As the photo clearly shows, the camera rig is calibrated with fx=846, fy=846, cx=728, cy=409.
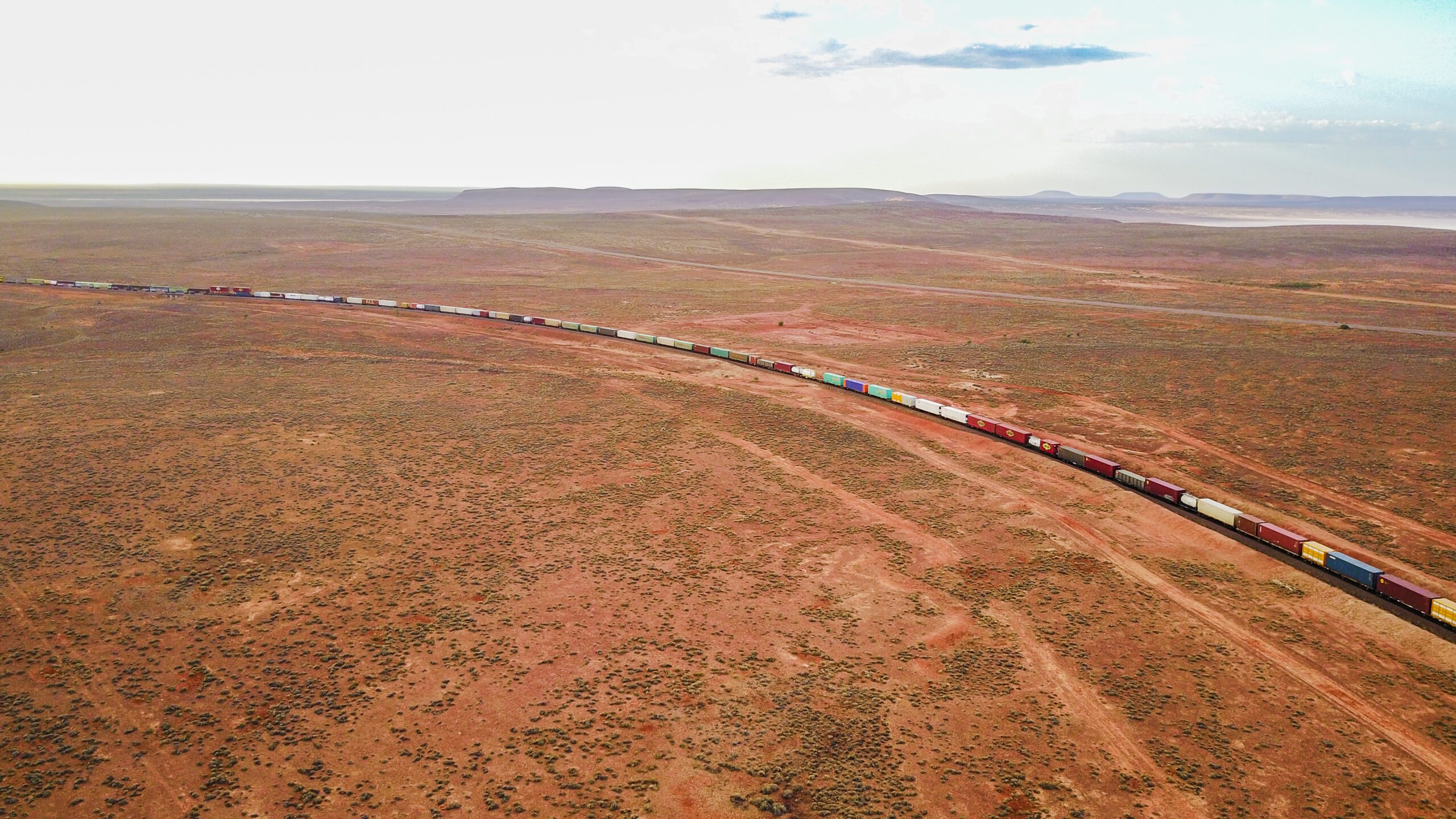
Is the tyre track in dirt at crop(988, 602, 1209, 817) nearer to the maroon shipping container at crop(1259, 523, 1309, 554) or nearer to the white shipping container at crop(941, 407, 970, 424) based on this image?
the maroon shipping container at crop(1259, 523, 1309, 554)

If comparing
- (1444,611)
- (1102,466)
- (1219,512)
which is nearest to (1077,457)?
(1102,466)

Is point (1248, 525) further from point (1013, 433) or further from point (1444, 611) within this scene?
point (1013, 433)

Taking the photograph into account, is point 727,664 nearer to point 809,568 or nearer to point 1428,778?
point 809,568

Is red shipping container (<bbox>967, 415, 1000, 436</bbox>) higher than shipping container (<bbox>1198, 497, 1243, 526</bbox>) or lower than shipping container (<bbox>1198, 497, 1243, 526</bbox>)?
higher

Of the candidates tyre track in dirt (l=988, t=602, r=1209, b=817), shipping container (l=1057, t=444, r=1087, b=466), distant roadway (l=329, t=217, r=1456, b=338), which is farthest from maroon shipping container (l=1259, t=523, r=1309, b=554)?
distant roadway (l=329, t=217, r=1456, b=338)

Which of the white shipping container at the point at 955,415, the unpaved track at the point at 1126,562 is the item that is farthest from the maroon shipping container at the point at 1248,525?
the white shipping container at the point at 955,415

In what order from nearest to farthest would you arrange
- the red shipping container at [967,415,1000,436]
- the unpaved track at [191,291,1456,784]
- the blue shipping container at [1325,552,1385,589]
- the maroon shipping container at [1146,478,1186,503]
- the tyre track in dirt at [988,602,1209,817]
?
1. the tyre track in dirt at [988,602,1209,817]
2. the unpaved track at [191,291,1456,784]
3. the blue shipping container at [1325,552,1385,589]
4. the maroon shipping container at [1146,478,1186,503]
5. the red shipping container at [967,415,1000,436]

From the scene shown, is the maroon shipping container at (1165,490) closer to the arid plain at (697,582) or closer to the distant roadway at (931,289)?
the arid plain at (697,582)
